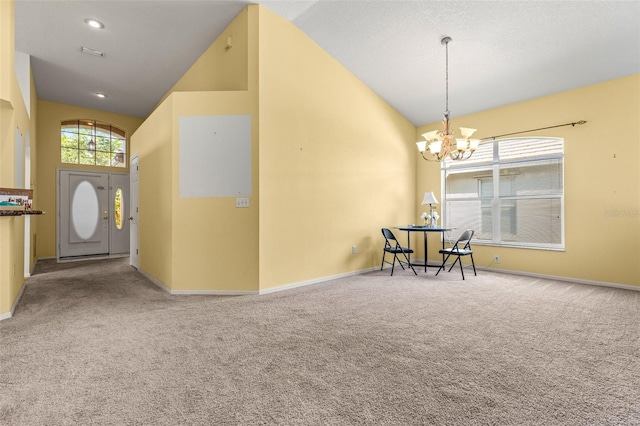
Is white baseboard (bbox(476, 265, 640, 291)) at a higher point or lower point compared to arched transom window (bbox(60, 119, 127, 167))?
lower

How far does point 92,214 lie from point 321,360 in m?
7.59

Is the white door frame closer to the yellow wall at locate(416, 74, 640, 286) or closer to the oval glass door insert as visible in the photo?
the oval glass door insert

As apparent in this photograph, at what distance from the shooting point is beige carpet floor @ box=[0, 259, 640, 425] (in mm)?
1679

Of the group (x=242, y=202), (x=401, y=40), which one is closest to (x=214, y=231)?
(x=242, y=202)

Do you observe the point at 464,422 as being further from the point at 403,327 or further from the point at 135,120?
the point at 135,120

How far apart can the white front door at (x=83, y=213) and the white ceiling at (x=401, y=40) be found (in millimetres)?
2241

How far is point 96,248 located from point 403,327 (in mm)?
7672

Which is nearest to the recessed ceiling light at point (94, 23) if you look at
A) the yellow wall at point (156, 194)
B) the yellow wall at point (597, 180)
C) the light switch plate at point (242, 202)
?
the yellow wall at point (156, 194)

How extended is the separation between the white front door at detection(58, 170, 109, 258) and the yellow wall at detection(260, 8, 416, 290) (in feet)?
18.7

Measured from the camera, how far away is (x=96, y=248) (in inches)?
293

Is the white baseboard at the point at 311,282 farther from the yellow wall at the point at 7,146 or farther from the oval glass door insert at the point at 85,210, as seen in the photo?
the oval glass door insert at the point at 85,210

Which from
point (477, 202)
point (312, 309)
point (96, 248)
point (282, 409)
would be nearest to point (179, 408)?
point (282, 409)

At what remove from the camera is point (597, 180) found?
4668 millimetres

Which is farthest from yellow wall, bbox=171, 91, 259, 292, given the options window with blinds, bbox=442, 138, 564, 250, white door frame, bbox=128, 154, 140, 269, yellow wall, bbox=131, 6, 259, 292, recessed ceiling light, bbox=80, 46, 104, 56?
window with blinds, bbox=442, 138, 564, 250
